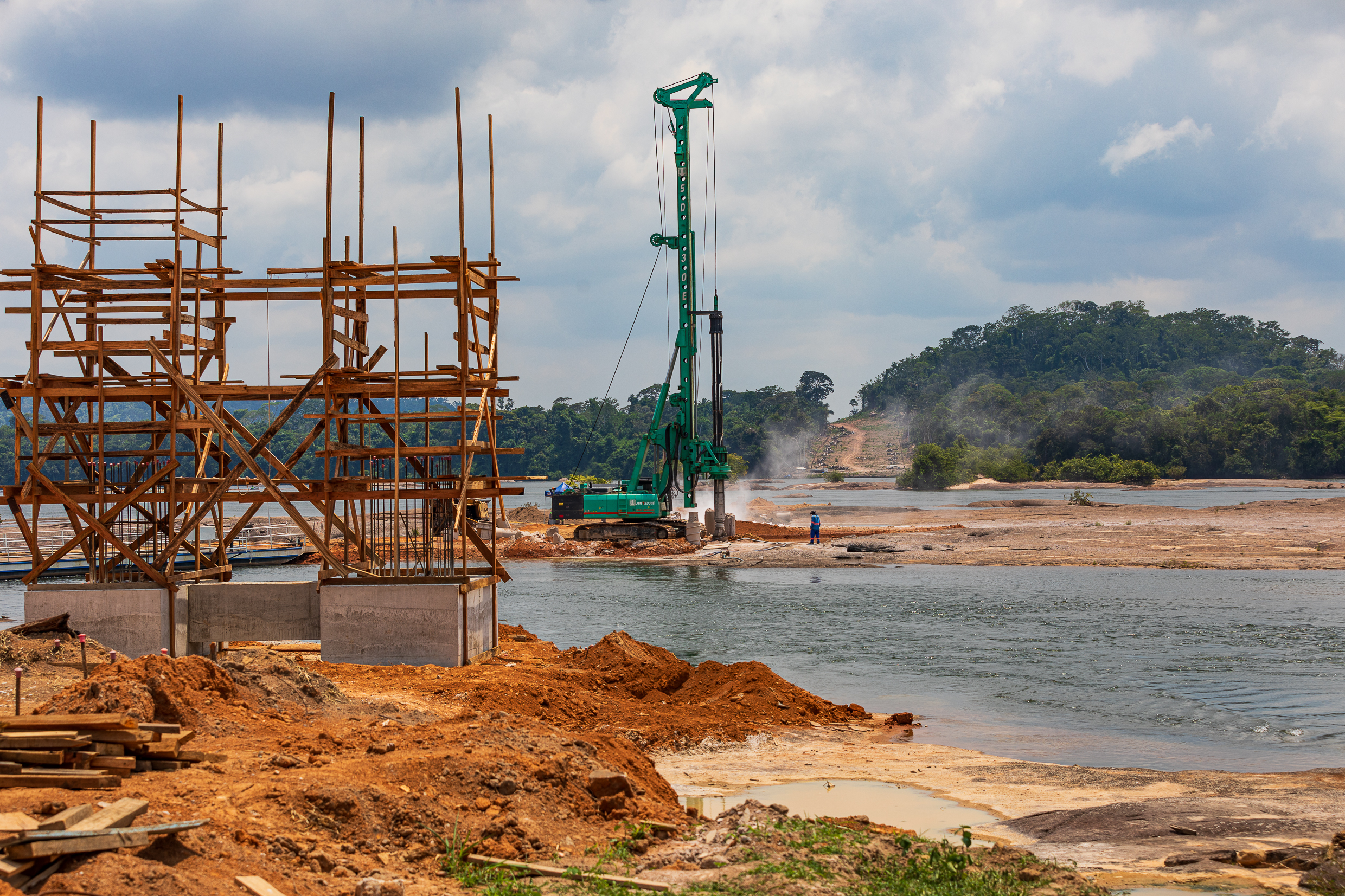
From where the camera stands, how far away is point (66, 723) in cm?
738

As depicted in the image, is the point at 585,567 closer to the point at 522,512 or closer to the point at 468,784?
the point at 522,512

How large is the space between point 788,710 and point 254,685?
23.7ft

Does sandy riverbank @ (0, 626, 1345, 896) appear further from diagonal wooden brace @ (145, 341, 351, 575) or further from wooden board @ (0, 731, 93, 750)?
diagonal wooden brace @ (145, 341, 351, 575)

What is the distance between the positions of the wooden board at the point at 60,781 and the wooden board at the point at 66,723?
1.36 ft

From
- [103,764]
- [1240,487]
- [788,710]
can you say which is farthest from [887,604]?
[1240,487]

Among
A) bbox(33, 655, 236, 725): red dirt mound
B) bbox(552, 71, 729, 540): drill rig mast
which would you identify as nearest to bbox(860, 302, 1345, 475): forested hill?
bbox(552, 71, 729, 540): drill rig mast

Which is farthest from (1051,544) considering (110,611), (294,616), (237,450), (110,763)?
(110,763)

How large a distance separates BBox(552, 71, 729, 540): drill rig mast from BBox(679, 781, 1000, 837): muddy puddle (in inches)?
1357

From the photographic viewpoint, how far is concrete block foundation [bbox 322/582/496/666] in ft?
48.1

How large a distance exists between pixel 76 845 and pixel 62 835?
99mm

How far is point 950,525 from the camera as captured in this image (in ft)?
181

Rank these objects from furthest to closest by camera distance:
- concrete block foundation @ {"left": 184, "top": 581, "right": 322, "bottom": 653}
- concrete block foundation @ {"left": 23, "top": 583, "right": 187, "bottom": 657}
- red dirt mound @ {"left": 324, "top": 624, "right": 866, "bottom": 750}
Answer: concrete block foundation @ {"left": 184, "top": 581, "right": 322, "bottom": 653}, concrete block foundation @ {"left": 23, "top": 583, "right": 187, "bottom": 657}, red dirt mound @ {"left": 324, "top": 624, "right": 866, "bottom": 750}

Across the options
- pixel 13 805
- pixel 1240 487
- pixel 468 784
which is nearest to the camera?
pixel 13 805

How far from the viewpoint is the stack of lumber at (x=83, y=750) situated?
7.07 meters
